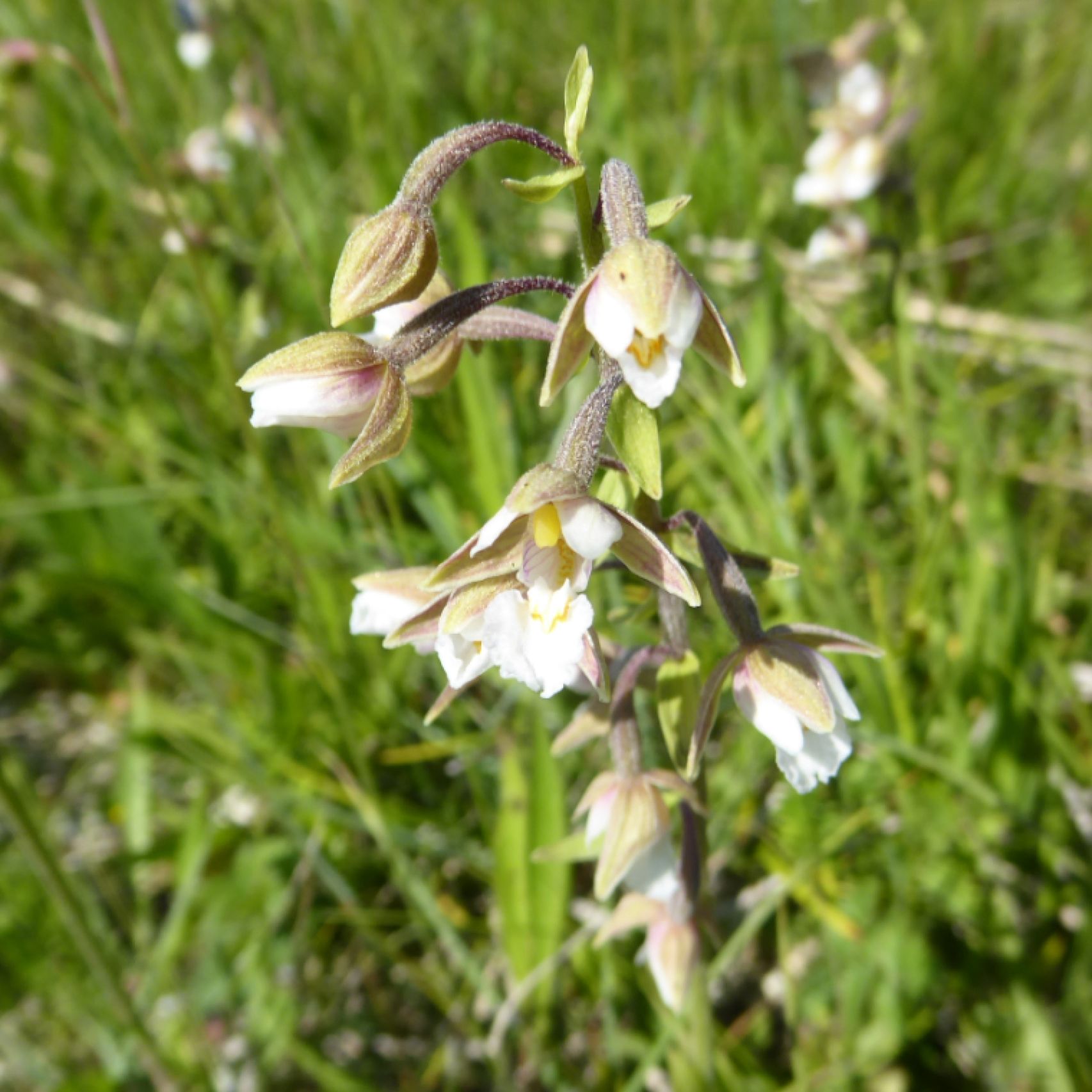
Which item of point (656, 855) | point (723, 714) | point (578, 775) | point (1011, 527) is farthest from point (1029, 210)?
point (656, 855)

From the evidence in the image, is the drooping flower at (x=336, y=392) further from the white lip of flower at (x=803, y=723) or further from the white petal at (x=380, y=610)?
A: the white lip of flower at (x=803, y=723)

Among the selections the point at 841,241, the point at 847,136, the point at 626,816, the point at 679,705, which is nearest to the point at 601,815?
the point at 626,816

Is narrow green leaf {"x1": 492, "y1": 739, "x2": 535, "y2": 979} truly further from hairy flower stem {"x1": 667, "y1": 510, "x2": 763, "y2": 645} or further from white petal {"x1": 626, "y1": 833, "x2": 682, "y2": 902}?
hairy flower stem {"x1": 667, "y1": 510, "x2": 763, "y2": 645}

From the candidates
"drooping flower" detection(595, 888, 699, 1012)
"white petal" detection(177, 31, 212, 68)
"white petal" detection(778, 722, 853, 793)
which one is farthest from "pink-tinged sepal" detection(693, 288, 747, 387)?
"white petal" detection(177, 31, 212, 68)

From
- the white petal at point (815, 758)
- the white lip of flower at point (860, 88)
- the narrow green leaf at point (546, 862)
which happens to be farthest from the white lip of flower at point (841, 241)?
the white petal at point (815, 758)

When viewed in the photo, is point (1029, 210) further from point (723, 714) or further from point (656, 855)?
point (656, 855)
